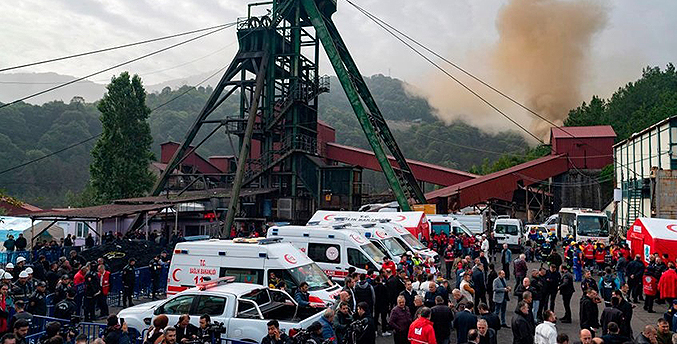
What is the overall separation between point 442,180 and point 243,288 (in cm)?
3698

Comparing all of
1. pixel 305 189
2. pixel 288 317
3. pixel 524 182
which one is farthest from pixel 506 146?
pixel 288 317

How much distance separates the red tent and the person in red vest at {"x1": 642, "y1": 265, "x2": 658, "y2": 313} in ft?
10.8

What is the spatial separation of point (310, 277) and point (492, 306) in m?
5.81

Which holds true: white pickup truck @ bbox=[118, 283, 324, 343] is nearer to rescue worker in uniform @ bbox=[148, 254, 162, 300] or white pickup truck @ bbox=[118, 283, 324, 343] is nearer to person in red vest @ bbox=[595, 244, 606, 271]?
rescue worker in uniform @ bbox=[148, 254, 162, 300]

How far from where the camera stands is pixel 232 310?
943 cm

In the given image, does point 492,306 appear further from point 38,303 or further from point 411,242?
point 38,303

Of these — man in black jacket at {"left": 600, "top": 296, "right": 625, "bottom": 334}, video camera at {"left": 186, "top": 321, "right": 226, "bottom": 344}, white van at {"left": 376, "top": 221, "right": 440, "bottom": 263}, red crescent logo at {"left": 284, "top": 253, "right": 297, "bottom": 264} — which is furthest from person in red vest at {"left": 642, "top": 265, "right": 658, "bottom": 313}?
video camera at {"left": 186, "top": 321, "right": 226, "bottom": 344}

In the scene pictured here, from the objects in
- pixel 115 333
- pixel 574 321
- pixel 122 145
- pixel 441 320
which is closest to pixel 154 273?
pixel 115 333

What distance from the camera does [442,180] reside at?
148 ft

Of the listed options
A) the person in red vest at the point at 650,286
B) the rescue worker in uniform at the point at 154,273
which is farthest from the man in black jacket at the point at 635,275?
the rescue worker in uniform at the point at 154,273

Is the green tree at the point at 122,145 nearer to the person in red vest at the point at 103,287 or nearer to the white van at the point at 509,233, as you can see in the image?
the white van at the point at 509,233

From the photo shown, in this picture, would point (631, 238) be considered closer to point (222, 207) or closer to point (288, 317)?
point (288, 317)

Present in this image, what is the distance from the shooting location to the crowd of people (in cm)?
842

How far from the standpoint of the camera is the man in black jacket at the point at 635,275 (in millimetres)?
16547
